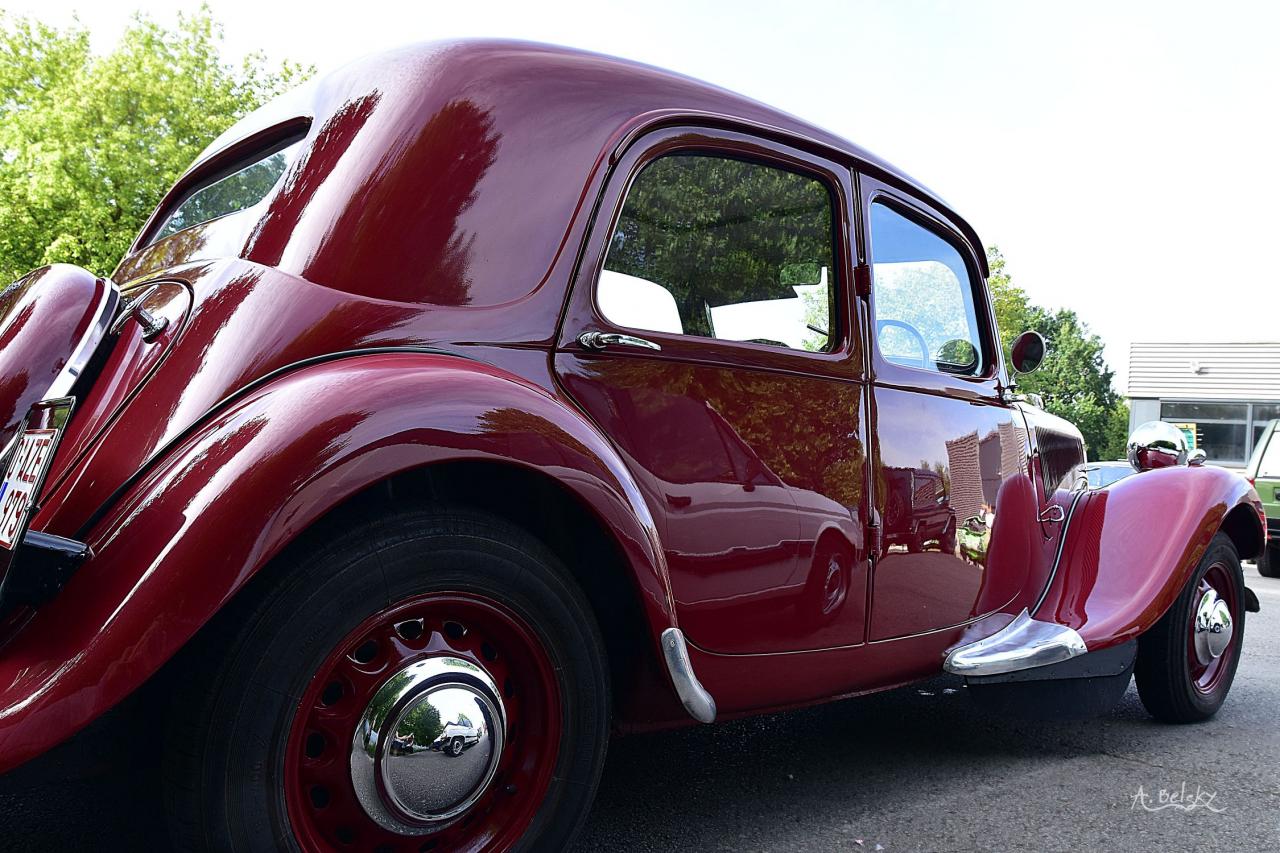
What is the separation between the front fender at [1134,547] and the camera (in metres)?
3.19

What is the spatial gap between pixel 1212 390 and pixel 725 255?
26.5m

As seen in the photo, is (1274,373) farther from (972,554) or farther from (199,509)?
(199,509)

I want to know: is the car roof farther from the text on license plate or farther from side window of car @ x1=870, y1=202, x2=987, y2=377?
side window of car @ x1=870, y1=202, x2=987, y2=377

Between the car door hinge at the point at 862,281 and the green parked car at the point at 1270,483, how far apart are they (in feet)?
32.8

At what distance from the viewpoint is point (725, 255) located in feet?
8.26

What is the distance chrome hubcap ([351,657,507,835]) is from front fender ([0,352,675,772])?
0.37 meters

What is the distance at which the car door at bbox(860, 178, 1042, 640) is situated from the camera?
2713 millimetres

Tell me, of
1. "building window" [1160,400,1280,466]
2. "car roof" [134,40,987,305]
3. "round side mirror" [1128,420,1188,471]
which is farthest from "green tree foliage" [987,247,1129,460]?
"car roof" [134,40,987,305]

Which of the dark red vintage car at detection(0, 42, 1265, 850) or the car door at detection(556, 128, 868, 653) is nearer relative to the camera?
the dark red vintage car at detection(0, 42, 1265, 850)

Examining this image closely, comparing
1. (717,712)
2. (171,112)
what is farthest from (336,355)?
(171,112)

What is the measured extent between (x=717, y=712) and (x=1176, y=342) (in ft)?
94.4

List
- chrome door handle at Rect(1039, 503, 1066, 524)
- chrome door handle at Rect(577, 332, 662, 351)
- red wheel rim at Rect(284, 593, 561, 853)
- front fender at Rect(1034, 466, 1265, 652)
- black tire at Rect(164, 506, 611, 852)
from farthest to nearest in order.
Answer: chrome door handle at Rect(1039, 503, 1066, 524)
front fender at Rect(1034, 466, 1265, 652)
chrome door handle at Rect(577, 332, 662, 351)
red wheel rim at Rect(284, 593, 561, 853)
black tire at Rect(164, 506, 611, 852)

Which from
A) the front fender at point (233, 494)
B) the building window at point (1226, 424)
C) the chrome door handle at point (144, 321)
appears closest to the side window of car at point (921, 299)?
the front fender at point (233, 494)

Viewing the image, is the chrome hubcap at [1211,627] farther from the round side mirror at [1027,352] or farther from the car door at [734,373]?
the car door at [734,373]
